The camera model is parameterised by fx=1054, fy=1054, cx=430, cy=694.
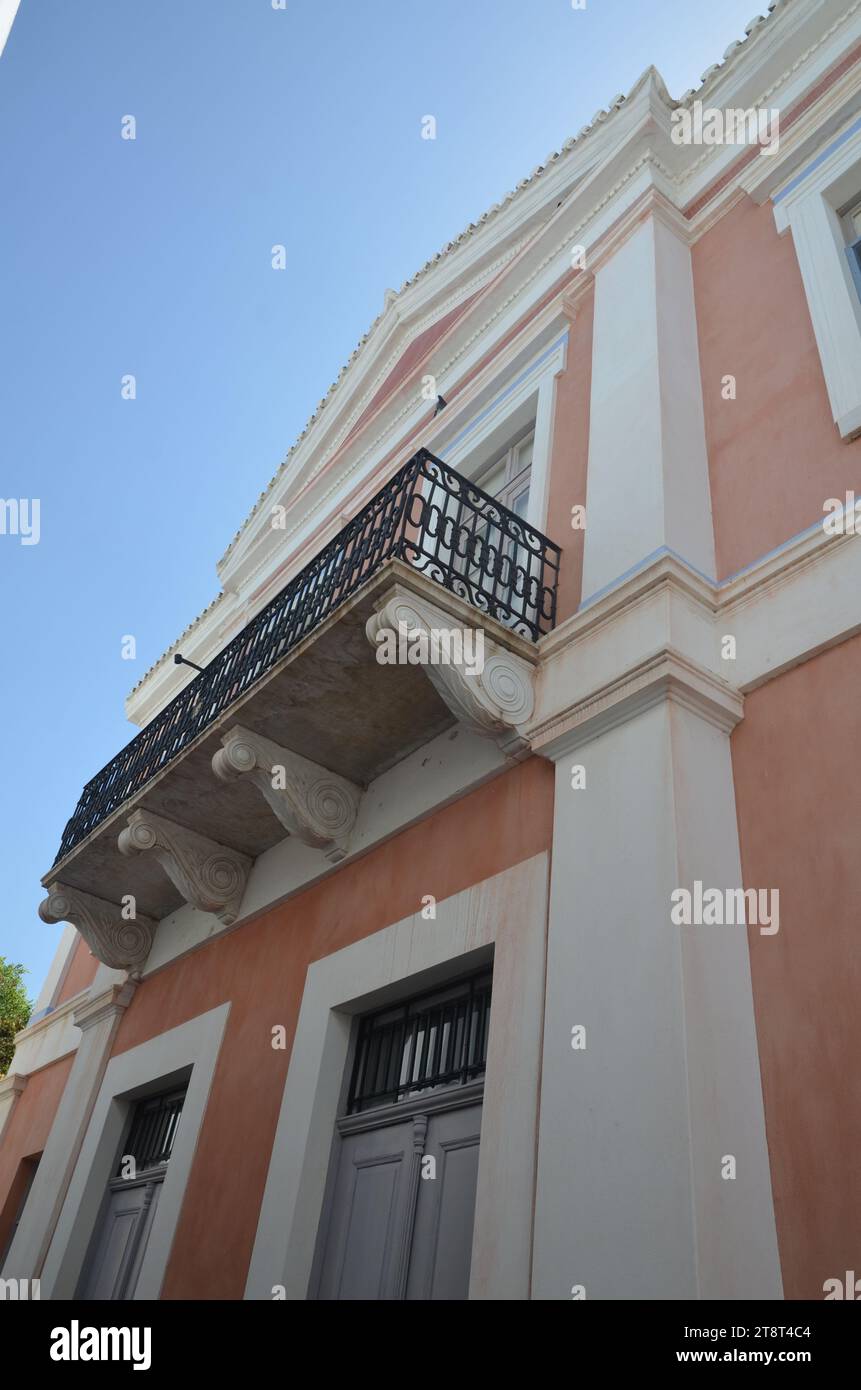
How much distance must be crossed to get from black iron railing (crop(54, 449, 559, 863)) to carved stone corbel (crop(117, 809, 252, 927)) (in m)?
0.44

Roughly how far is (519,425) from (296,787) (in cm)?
333

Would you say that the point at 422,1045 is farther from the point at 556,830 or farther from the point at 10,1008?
the point at 10,1008

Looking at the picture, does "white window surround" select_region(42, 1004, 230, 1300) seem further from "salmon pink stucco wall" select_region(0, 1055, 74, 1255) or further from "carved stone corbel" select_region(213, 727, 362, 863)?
"salmon pink stucco wall" select_region(0, 1055, 74, 1255)


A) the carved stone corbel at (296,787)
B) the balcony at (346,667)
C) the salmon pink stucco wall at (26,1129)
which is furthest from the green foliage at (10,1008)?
the carved stone corbel at (296,787)

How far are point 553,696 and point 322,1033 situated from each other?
233cm

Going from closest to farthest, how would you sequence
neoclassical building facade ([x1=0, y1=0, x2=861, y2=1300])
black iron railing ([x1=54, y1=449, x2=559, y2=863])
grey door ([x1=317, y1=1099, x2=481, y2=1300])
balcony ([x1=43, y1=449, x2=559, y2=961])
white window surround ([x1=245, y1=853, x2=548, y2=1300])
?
neoclassical building facade ([x1=0, y1=0, x2=861, y2=1300]) < white window surround ([x1=245, y1=853, x2=548, y2=1300]) < grey door ([x1=317, y1=1099, x2=481, y2=1300]) < balcony ([x1=43, y1=449, x2=559, y2=961]) < black iron railing ([x1=54, y1=449, x2=559, y2=863])

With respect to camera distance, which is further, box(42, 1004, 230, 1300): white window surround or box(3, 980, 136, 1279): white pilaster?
box(3, 980, 136, 1279): white pilaster

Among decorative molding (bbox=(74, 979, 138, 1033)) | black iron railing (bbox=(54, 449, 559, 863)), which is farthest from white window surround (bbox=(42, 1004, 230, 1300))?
black iron railing (bbox=(54, 449, 559, 863))

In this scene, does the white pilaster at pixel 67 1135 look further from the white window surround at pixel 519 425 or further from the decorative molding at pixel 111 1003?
the white window surround at pixel 519 425

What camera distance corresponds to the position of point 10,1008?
65.1 ft

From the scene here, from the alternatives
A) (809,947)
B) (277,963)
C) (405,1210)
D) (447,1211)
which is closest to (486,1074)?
(447,1211)

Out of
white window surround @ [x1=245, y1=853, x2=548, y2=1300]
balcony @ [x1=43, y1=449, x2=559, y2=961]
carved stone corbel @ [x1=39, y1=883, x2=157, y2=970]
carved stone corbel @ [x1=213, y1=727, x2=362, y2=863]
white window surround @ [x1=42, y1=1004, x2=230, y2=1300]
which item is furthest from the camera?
carved stone corbel @ [x1=39, y1=883, x2=157, y2=970]

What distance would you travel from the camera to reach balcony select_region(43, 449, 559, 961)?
5.56 metres

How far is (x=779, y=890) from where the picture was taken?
4.04 meters
